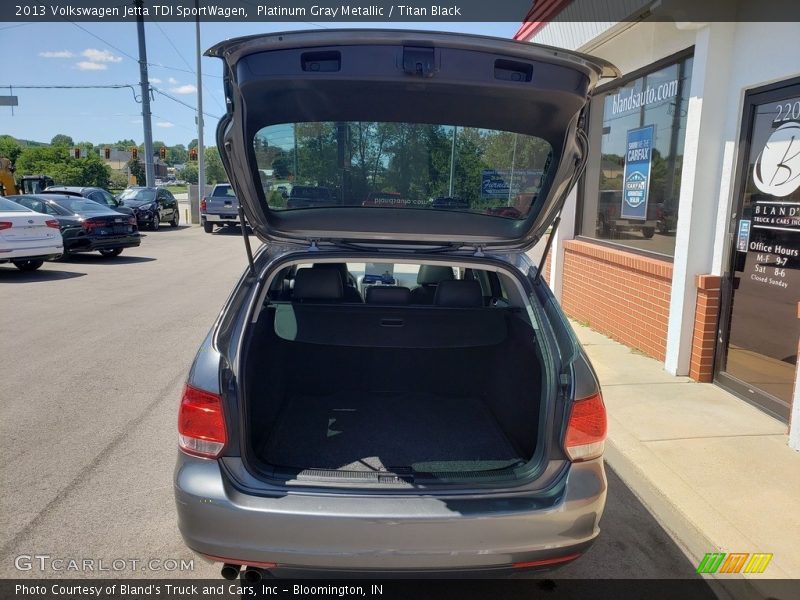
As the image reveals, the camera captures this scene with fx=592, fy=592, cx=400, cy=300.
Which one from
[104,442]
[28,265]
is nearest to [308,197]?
[104,442]

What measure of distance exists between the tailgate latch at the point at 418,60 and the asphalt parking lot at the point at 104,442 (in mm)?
2344

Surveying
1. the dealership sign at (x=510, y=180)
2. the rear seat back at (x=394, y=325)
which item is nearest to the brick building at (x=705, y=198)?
the rear seat back at (x=394, y=325)

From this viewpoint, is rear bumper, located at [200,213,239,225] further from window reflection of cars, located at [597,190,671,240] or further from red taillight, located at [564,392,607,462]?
red taillight, located at [564,392,607,462]

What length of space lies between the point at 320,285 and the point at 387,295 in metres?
0.43

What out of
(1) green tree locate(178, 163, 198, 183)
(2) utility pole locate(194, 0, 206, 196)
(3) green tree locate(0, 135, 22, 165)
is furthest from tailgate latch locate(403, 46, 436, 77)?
(1) green tree locate(178, 163, 198, 183)

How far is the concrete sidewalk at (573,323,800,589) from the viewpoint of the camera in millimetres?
3105

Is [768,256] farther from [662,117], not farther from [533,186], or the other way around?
[533,186]

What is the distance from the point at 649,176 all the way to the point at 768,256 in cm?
217

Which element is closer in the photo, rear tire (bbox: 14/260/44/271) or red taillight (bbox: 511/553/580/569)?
red taillight (bbox: 511/553/580/569)

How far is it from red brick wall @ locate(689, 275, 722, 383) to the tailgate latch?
4.05m

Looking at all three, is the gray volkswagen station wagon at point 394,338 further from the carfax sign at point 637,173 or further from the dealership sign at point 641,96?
the dealership sign at point 641,96

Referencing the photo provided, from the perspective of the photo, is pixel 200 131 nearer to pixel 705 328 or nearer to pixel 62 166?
pixel 705 328

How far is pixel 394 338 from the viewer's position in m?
3.65

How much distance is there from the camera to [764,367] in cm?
478
